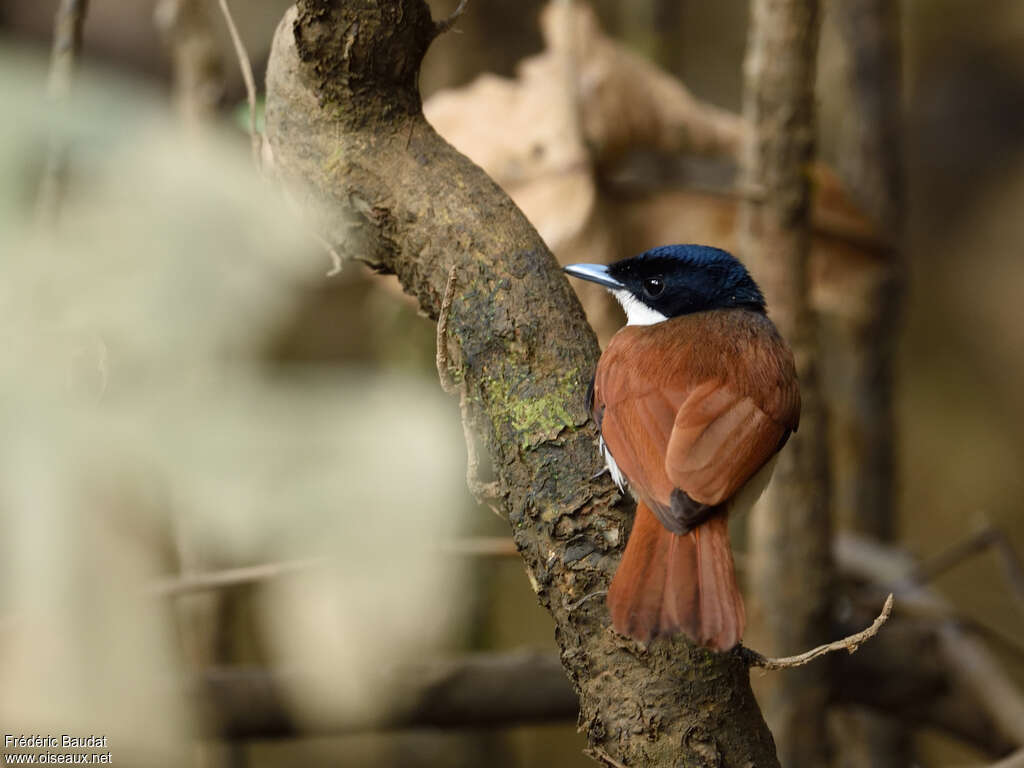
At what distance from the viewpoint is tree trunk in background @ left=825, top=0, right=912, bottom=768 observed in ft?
12.6

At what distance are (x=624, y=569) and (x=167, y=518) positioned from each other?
1.51 meters

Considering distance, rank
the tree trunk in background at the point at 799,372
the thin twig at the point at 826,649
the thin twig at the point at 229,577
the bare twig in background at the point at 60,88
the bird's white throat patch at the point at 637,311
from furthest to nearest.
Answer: the tree trunk in background at the point at 799,372, the bird's white throat patch at the point at 637,311, the thin twig at the point at 229,577, the bare twig in background at the point at 60,88, the thin twig at the point at 826,649

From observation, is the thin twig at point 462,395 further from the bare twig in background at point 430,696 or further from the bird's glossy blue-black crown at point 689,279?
the bare twig in background at point 430,696

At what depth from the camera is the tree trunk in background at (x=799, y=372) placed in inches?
104

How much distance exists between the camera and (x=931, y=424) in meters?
6.97

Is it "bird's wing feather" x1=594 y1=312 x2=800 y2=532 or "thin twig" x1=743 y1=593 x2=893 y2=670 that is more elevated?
"bird's wing feather" x1=594 y1=312 x2=800 y2=532

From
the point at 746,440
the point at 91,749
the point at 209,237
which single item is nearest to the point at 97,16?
the point at 209,237

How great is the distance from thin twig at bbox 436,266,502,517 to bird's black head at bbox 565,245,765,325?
0.71 metres


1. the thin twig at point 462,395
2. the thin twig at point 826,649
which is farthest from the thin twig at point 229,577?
the thin twig at point 826,649

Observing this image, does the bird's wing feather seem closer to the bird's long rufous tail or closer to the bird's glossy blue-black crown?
the bird's long rufous tail

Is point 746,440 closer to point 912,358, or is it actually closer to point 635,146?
point 635,146

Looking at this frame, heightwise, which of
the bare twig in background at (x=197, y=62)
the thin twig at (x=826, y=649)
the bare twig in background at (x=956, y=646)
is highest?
the bare twig in background at (x=197, y=62)

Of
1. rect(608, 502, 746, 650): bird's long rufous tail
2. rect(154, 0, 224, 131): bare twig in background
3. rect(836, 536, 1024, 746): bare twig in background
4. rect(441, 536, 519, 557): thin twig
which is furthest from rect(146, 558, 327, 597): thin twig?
rect(836, 536, 1024, 746): bare twig in background

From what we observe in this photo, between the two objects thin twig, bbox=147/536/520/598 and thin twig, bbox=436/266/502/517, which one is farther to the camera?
thin twig, bbox=147/536/520/598
